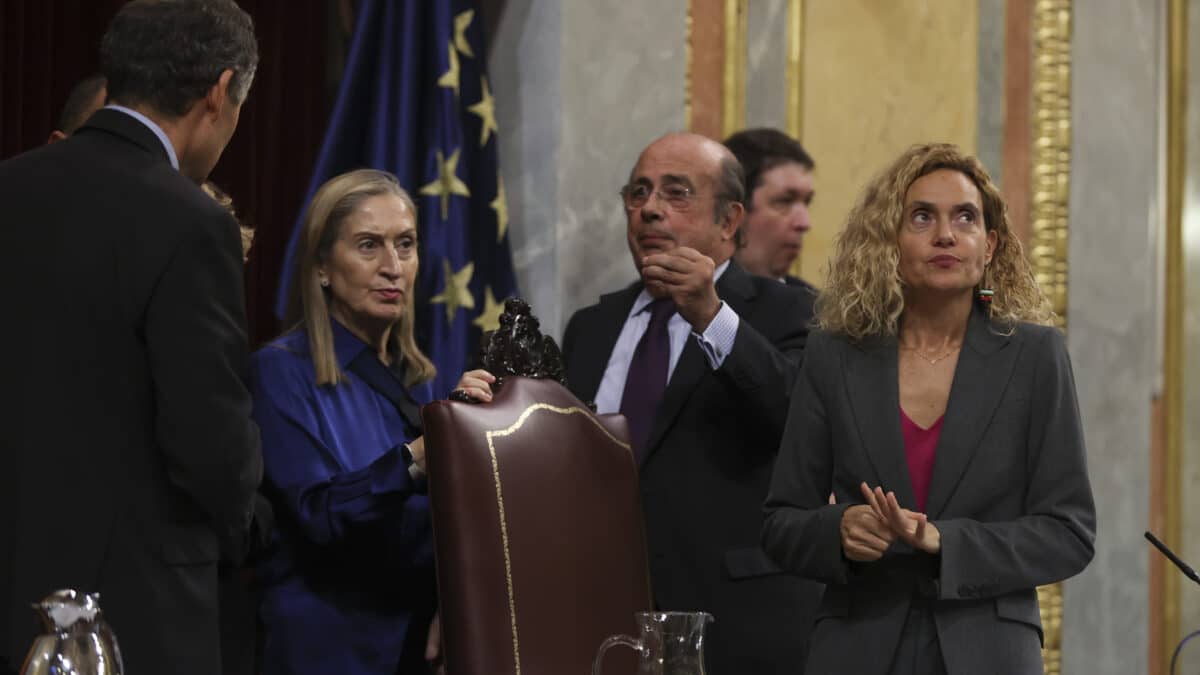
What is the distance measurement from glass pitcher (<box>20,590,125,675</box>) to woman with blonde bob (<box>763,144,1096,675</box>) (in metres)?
1.38

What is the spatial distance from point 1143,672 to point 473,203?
2743 millimetres

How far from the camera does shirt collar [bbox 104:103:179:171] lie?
9.10ft

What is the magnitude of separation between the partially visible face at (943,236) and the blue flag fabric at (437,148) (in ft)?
5.06

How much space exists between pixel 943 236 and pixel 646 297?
963 mm

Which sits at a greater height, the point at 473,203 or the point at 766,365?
the point at 473,203

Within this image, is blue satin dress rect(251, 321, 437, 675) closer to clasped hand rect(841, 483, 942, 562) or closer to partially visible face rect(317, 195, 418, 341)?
partially visible face rect(317, 195, 418, 341)

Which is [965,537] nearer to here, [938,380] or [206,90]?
Result: [938,380]

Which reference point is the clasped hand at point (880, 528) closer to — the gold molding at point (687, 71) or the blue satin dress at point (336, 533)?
the blue satin dress at point (336, 533)

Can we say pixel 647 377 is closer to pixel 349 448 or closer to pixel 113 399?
pixel 349 448

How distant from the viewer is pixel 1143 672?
5500mm

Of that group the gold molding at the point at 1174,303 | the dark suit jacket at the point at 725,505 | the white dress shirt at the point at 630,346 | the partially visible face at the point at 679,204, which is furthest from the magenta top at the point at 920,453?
the gold molding at the point at 1174,303

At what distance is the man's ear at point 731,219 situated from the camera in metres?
3.90

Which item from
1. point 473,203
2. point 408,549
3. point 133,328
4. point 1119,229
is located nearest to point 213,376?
point 133,328

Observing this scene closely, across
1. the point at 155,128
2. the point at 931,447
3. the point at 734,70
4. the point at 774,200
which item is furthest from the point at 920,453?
the point at 734,70
